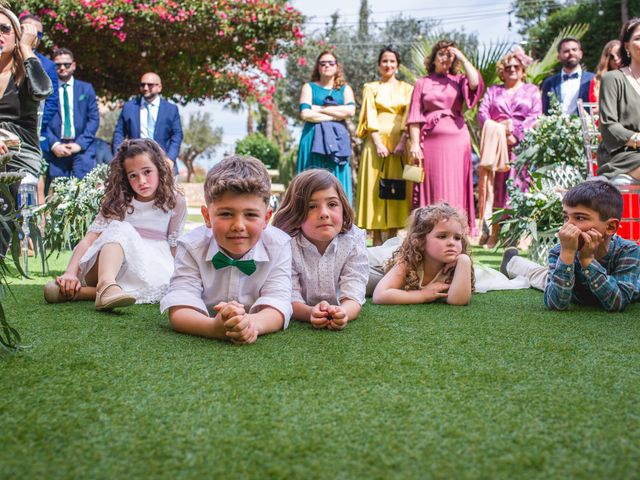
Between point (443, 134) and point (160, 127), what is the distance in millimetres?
3188

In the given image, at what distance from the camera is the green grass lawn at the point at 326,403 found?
129 centimetres

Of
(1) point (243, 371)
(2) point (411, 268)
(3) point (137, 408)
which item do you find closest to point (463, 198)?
(2) point (411, 268)

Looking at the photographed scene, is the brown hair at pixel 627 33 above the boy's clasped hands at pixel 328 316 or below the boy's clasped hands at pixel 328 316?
above

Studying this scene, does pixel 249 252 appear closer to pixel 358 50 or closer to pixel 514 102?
pixel 514 102

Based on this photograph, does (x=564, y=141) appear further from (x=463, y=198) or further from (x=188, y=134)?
(x=188, y=134)

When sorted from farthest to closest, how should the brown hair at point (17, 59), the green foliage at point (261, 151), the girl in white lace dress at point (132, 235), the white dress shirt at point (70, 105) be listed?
the green foliage at point (261, 151) → the white dress shirt at point (70, 105) → the brown hair at point (17, 59) → the girl in white lace dress at point (132, 235)

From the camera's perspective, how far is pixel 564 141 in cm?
587

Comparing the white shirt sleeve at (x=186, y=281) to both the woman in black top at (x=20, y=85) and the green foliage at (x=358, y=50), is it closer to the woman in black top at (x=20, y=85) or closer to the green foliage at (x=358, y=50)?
the woman in black top at (x=20, y=85)

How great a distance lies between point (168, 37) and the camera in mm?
11484

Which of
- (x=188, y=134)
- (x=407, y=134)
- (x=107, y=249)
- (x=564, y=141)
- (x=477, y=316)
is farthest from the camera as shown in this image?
(x=188, y=134)

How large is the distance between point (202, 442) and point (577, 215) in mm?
2326

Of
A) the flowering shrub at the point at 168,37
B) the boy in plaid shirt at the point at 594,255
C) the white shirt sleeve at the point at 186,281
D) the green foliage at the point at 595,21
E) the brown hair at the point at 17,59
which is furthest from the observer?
the green foliage at the point at 595,21

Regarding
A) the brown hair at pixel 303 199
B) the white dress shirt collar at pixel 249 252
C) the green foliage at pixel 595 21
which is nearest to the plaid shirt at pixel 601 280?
the brown hair at pixel 303 199

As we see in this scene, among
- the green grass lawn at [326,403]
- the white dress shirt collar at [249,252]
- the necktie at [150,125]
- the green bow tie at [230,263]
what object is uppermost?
the necktie at [150,125]
